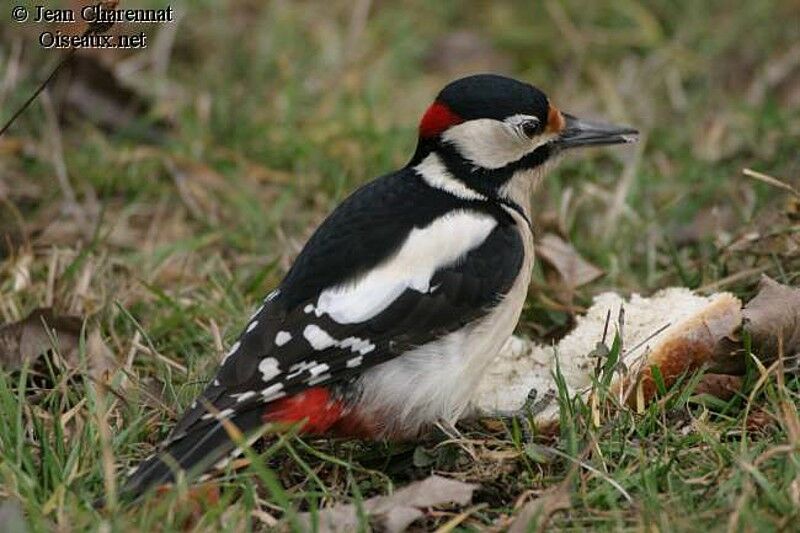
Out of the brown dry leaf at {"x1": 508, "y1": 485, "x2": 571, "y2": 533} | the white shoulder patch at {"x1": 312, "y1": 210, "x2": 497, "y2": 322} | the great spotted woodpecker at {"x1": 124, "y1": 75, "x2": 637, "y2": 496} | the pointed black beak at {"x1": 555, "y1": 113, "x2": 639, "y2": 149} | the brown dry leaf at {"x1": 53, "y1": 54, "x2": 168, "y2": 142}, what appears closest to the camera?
the brown dry leaf at {"x1": 508, "y1": 485, "x2": 571, "y2": 533}

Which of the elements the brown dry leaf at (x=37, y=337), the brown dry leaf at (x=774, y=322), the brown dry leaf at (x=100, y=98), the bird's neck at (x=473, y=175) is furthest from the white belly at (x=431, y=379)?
the brown dry leaf at (x=100, y=98)

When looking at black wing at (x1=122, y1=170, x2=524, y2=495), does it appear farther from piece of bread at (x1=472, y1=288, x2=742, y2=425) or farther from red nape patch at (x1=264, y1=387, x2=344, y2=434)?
piece of bread at (x1=472, y1=288, x2=742, y2=425)

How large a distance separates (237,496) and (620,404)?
971 mm

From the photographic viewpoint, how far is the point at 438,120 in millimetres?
3791

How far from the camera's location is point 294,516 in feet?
8.90

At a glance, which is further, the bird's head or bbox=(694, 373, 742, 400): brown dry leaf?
the bird's head

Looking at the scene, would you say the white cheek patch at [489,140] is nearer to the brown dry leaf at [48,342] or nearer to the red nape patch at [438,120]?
the red nape patch at [438,120]

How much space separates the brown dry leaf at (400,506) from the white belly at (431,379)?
28cm

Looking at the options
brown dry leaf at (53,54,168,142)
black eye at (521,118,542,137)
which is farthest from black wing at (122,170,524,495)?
brown dry leaf at (53,54,168,142)

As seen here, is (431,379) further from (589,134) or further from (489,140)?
(589,134)

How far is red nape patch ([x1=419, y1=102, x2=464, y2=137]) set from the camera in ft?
12.4

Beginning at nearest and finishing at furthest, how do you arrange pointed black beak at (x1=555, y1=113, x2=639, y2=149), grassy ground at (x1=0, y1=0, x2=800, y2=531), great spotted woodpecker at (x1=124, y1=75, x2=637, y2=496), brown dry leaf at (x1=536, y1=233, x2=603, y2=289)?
grassy ground at (x1=0, y1=0, x2=800, y2=531) < great spotted woodpecker at (x1=124, y1=75, x2=637, y2=496) < pointed black beak at (x1=555, y1=113, x2=639, y2=149) < brown dry leaf at (x1=536, y1=233, x2=603, y2=289)

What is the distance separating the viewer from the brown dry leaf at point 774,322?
3.44 metres

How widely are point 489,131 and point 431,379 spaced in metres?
0.81
